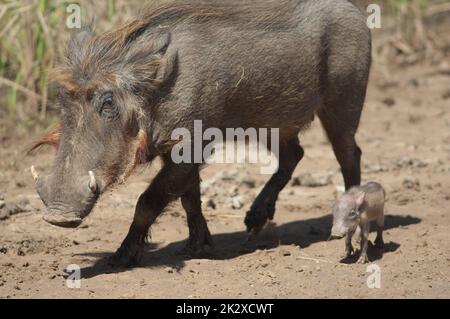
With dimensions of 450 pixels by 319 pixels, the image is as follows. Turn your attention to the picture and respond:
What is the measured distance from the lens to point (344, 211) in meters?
4.96

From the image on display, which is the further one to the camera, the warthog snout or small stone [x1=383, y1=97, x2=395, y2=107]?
small stone [x1=383, y1=97, x2=395, y2=107]

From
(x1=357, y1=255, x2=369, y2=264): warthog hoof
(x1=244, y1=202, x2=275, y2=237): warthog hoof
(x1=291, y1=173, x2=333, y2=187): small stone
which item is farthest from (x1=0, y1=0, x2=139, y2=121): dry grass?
(x1=357, y1=255, x2=369, y2=264): warthog hoof

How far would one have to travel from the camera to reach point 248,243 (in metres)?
5.70

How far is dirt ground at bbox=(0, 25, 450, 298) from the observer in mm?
4559

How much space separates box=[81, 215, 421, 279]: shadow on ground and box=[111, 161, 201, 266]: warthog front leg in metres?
0.10

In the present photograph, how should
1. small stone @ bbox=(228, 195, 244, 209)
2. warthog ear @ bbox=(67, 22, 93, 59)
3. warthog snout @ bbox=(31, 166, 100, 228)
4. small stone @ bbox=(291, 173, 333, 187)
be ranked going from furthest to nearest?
small stone @ bbox=(291, 173, 333, 187), small stone @ bbox=(228, 195, 244, 209), warthog ear @ bbox=(67, 22, 93, 59), warthog snout @ bbox=(31, 166, 100, 228)

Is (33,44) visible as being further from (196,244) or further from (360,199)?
(360,199)

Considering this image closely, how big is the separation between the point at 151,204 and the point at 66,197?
0.63 m

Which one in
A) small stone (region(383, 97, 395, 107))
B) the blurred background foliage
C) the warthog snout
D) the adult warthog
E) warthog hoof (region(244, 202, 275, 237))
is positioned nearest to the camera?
the warthog snout

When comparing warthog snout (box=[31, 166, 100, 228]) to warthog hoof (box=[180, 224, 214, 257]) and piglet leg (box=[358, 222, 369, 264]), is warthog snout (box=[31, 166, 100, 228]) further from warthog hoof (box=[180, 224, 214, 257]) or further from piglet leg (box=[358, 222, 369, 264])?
piglet leg (box=[358, 222, 369, 264])

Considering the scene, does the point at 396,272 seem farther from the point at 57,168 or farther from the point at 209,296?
the point at 57,168

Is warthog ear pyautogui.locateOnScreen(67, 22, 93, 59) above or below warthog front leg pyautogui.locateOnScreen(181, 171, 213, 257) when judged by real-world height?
above

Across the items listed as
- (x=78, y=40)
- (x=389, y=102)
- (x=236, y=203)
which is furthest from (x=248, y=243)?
(x=389, y=102)

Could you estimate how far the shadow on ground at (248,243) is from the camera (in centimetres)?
504
